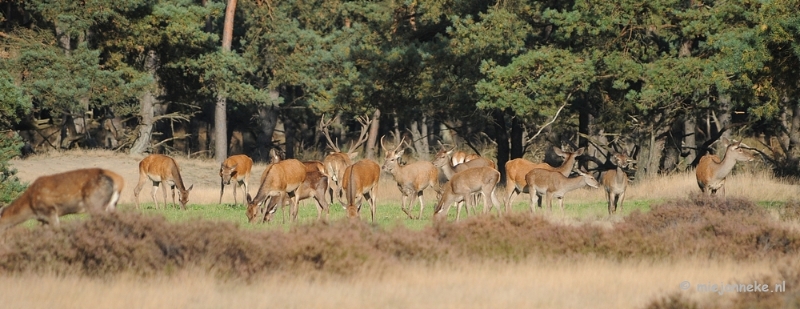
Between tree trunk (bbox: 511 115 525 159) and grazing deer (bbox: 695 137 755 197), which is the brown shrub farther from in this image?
tree trunk (bbox: 511 115 525 159)

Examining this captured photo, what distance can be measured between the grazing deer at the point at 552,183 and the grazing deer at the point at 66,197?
9.90 m

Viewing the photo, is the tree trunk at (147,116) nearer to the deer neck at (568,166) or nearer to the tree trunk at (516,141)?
the tree trunk at (516,141)

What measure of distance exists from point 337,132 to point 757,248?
50664 mm

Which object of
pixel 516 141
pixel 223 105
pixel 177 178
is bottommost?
pixel 177 178

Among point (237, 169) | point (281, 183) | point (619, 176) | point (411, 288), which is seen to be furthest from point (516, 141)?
point (411, 288)

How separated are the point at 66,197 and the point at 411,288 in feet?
16.7

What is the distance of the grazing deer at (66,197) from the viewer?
15023 mm

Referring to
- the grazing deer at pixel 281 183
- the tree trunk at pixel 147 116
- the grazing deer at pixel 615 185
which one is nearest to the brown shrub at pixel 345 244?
the grazing deer at pixel 615 185

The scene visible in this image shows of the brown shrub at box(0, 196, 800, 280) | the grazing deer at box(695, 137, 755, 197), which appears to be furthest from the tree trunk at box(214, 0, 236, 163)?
the brown shrub at box(0, 196, 800, 280)

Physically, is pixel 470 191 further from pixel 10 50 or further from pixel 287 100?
pixel 287 100

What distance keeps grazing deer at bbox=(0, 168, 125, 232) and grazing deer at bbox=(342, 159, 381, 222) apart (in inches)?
254

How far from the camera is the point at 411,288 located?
13078 millimetres

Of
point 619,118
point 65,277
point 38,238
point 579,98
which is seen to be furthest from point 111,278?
point 579,98

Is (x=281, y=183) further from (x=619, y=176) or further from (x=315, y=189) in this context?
(x=619, y=176)
